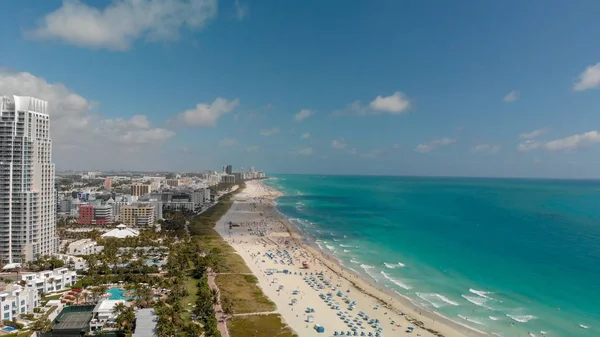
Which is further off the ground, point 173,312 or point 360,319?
point 173,312

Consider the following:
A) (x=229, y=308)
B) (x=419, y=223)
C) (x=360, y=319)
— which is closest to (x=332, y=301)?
(x=360, y=319)

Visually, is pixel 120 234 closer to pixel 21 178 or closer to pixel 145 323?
pixel 21 178

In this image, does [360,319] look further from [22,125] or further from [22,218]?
[22,125]

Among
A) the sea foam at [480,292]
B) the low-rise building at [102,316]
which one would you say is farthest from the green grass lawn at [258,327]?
the sea foam at [480,292]

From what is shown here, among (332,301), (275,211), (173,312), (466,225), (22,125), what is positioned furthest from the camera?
(275,211)

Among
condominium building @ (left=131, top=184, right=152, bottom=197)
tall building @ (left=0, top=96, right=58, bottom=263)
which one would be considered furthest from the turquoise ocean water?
condominium building @ (left=131, top=184, right=152, bottom=197)

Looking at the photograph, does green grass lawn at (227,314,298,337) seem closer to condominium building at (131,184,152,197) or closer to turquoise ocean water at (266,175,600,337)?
turquoise ocean water at (266,175,600,337)

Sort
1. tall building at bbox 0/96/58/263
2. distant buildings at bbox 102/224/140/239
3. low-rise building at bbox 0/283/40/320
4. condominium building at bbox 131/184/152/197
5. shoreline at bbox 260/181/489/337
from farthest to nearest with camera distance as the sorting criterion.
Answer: condominium building at bbox 131/184/152/197, distant buildings at bbox 102/224/140/239, tall building at bbox 0/96/58/263, shoreline at bbox 260/181/489/337, low-rise building at bbox 0/283/40/320

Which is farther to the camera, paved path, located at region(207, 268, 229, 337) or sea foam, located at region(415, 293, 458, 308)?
sea foam, located at region(415, 293, 458, 308)
